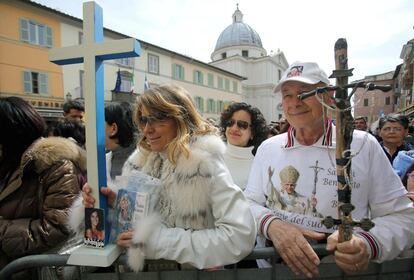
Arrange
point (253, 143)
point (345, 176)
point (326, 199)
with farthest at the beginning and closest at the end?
1. point (253, 143)
2. point (326, 199)
3. point (345, 176)

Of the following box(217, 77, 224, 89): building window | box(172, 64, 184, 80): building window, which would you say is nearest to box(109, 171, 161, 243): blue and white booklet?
box(172, 64, 184, 80): building window

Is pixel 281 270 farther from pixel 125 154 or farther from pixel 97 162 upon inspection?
pixel 125 154

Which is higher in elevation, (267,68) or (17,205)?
(267,68)

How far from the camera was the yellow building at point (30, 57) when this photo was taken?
48.0ft

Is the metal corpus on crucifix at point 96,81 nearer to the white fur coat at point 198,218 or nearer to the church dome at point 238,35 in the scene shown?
the white fur coat at point 198,218

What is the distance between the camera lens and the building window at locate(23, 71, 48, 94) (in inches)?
601

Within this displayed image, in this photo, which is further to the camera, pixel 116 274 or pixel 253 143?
pixel 253 143

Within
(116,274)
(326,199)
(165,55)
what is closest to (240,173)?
(326,199)

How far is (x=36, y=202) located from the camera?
5.81ft

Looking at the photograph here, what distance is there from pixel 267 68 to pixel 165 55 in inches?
992

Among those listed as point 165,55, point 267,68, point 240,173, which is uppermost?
point 267,68

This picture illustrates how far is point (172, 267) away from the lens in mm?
1361

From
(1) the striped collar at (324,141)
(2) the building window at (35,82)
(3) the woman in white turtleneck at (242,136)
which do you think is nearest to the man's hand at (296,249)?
(1) the striped collar at (324,141)

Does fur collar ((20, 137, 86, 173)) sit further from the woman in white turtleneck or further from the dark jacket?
the woman in white turtleneck
